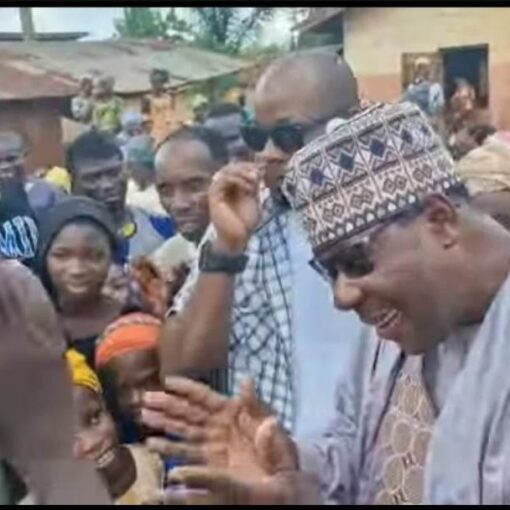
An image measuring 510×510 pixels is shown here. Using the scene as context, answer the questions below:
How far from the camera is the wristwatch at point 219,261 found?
2.44 meters

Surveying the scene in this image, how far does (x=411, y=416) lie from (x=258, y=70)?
67 centimetres

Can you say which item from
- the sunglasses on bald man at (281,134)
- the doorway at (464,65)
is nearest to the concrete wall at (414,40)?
the doorway at (464,65)

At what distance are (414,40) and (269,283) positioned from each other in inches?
19.8

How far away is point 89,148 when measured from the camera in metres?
2.47

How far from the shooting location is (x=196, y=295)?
8.10 ft

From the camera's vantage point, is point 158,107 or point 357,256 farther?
point 158,107

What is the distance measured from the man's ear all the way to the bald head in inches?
13.5

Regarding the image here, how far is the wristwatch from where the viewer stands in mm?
2443

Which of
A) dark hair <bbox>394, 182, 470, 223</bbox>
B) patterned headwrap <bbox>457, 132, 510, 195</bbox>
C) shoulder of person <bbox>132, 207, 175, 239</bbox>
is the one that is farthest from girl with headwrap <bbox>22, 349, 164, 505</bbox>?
patterned headwrap <bbox>457, 132, 510, 195</bbox>

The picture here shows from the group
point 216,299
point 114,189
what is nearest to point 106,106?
point 114,189

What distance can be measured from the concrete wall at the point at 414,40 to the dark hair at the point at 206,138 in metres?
0.27

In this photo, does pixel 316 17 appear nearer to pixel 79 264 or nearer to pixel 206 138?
pixel 206 138

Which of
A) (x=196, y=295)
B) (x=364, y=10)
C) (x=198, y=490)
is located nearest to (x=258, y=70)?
(x=364, y=10)
